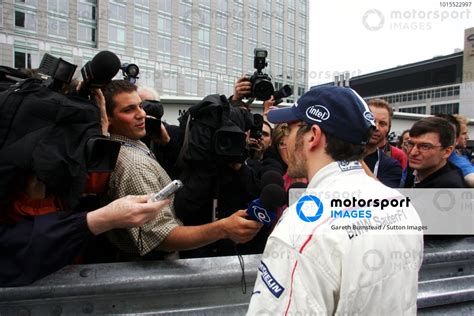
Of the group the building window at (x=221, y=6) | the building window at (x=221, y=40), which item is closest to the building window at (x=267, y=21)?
the building window at (x=221, y=6)

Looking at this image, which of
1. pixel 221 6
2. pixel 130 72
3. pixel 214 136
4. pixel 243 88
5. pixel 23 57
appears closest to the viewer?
pixel 214 136

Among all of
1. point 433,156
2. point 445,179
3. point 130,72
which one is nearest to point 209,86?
point 130,72

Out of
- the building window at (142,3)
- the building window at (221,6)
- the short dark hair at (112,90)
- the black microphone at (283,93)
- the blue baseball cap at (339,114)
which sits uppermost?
the building window at (221,6)

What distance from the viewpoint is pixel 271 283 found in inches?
48.9

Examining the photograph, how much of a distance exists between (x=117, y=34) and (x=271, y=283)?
36.1 metres

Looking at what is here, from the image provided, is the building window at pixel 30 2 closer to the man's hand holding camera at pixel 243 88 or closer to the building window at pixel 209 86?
the building window at pixel 209 86

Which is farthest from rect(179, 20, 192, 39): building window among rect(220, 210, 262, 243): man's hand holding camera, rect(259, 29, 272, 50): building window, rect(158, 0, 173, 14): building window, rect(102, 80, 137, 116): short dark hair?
rect(220, 210, 262, 243): man's hand holding camera

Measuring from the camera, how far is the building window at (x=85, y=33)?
32.1 metres

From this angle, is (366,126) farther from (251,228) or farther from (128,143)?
(128,143)

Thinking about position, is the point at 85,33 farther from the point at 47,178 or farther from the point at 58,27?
the point at 47,178

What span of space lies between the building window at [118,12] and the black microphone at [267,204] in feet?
118

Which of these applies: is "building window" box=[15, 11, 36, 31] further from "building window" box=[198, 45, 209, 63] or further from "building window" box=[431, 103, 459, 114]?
"building window" box=[431, 103, 459, 114]

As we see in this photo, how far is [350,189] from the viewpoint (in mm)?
1353

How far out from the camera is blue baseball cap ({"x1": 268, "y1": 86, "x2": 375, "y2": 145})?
4.75 feet
